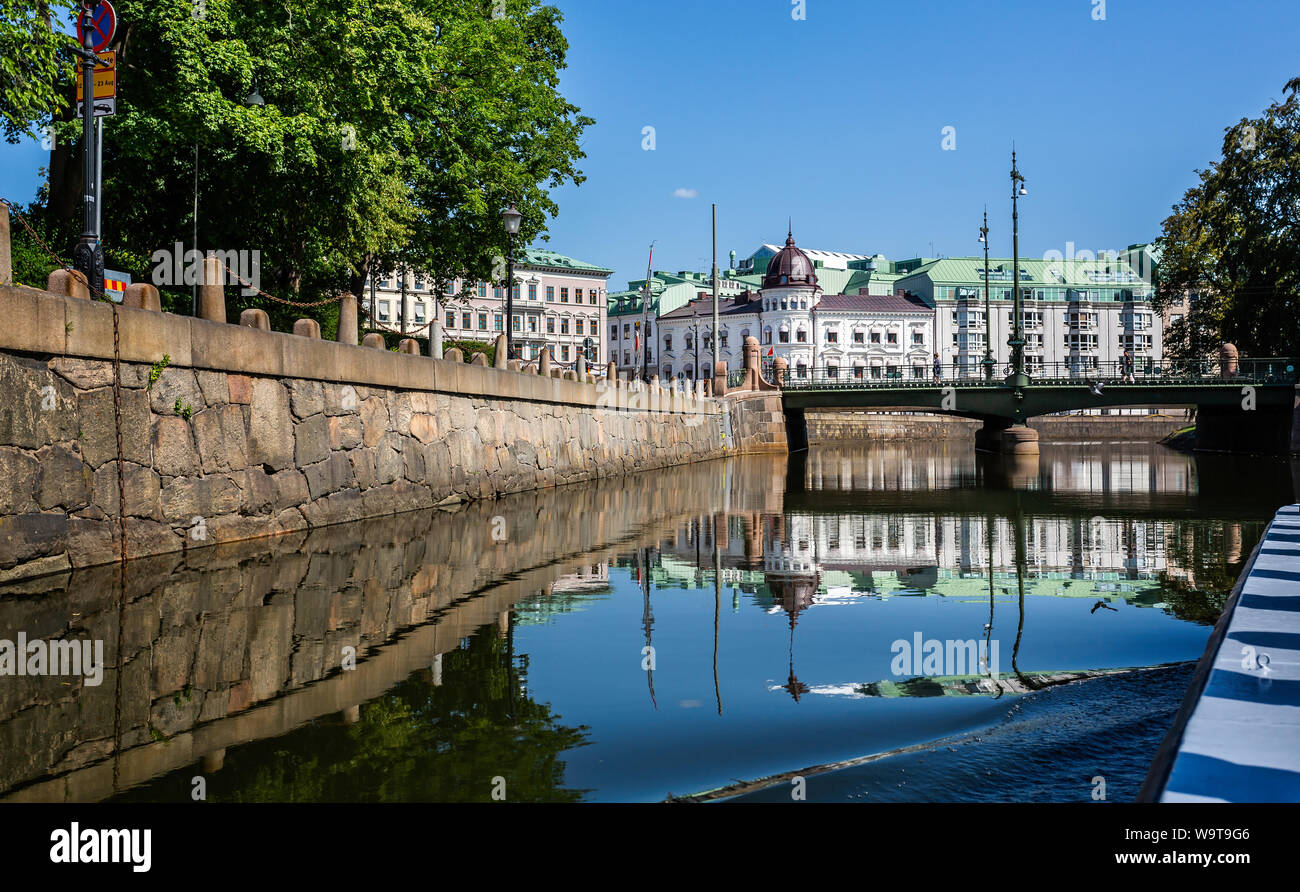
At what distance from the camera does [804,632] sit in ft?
25.9

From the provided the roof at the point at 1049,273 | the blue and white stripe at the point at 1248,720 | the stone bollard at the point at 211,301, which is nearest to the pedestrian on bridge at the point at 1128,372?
the stone bollard at the point at 211,301

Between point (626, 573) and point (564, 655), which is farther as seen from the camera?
point (626, 573)

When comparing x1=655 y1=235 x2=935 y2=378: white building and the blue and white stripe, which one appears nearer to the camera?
the blue and white stripe

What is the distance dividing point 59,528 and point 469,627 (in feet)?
12.2

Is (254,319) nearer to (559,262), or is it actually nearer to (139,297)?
(139,297)

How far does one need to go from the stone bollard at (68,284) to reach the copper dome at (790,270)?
365 feet

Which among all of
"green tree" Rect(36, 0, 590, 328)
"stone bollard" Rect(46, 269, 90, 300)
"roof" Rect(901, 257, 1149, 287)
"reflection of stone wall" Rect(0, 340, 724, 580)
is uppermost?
"roof" Rect(901, 257, 1149, 287)

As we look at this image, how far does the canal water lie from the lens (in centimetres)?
445

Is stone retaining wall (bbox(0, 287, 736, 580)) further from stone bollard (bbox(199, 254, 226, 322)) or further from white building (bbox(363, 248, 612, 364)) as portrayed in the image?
white building (bbox(363, 248, 612, 364))

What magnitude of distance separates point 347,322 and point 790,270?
4187 inches

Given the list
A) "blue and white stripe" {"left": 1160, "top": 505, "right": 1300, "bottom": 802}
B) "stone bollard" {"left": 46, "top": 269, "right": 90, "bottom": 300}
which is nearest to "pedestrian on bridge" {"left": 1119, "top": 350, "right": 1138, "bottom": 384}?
"stone bollard" {"left": 46, "top": 269, "right": 90, "bottom": 300}

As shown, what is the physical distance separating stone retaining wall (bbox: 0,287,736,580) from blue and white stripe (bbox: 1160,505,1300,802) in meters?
7.96
